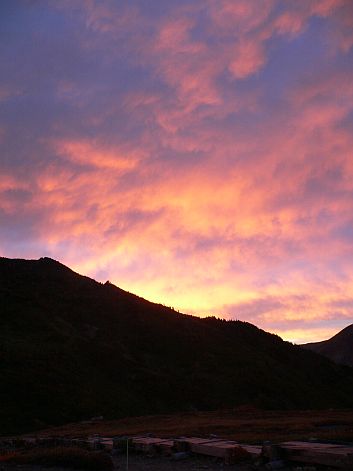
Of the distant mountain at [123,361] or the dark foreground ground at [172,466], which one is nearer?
the dark foreground ground at [172,466]

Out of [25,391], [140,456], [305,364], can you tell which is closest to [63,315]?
[25,391]

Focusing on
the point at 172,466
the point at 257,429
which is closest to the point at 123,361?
the point at 257,429

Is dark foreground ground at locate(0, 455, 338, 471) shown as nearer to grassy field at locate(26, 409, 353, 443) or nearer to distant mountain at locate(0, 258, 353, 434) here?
grassy field at locate(26, 409, 353, 443)

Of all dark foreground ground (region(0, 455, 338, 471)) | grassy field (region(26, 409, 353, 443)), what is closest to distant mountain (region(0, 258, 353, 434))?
grassy field (region(26, 409, 353, 443))

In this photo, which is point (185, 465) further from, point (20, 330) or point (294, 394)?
point (294, 394)

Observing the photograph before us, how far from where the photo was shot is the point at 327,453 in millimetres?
10469

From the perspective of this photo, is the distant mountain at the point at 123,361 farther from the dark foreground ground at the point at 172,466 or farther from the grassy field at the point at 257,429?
the dark foreground ground at the point at 172,466

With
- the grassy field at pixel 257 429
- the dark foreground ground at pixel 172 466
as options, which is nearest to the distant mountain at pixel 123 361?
the grassy field at pixel 257 429

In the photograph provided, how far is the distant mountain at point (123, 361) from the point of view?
60375 millimetres

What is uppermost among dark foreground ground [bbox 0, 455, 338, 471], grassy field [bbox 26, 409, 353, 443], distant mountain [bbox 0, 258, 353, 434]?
distant mountain [bbox 0, 258, 353, 434]

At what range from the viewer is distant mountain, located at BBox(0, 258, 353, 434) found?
198 ft

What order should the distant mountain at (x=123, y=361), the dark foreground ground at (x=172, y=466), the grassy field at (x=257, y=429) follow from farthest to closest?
the distant mountain at (x=123, y=361) → the grassy field at (x=257, y=429) → the dark foreground ground at (x=172, y=466)

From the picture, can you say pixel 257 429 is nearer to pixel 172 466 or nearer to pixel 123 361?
pixel 172 466

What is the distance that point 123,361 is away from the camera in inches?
3162
